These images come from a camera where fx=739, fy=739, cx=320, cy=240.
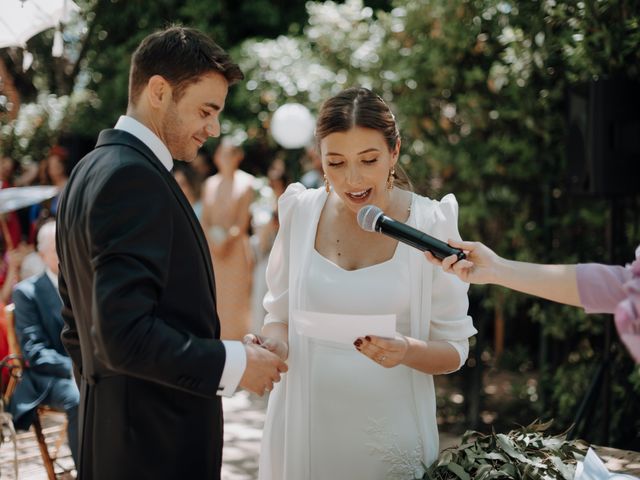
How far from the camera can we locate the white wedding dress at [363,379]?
228 centimetres

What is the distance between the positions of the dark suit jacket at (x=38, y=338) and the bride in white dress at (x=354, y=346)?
6.84 feet

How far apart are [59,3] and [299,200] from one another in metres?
1.75

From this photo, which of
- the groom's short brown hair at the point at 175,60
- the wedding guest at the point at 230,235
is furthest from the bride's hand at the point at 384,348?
the wedding guest at the point at 230,235

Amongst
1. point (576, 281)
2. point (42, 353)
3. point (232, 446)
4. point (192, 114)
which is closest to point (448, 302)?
point (576, 281)

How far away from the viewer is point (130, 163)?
1.75 metres

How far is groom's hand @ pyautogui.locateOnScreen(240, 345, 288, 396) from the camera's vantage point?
1896mm

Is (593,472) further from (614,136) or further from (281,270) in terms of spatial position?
(614,136)

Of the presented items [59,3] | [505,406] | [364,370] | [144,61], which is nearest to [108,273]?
[144,61]

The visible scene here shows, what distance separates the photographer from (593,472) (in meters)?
2.00

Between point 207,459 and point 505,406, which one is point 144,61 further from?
point 505,406

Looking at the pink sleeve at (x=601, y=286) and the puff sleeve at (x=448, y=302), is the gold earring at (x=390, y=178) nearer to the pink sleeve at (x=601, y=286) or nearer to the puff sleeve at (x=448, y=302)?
the puff sleeve at (x=448, y=302)

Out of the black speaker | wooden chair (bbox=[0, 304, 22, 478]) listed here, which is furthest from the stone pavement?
the black speaker

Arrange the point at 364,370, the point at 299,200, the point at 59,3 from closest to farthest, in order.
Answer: the point at 364,370, the point at 299,200, the point at 59,3

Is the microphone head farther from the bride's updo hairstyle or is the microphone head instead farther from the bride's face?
the bride's updo hairstyle
